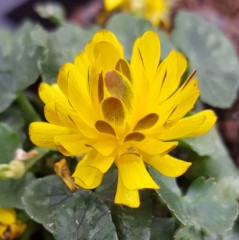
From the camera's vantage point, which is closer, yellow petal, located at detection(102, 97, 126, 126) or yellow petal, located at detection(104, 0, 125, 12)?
yellow petal, located at detection(102, 97, 126, 126)

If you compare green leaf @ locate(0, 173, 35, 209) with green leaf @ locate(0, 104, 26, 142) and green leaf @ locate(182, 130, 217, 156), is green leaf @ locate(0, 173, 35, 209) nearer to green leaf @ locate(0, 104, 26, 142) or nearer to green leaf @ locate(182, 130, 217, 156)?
green leaf @ locate(0, 104, 26, 142)

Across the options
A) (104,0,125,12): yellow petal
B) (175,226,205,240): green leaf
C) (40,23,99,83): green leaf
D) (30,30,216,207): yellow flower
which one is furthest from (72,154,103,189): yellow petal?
(104,0,125,12): yellow petal

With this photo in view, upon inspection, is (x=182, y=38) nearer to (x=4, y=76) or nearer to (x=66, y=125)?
(x=4, y=76)

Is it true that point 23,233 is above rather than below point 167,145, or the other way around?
below

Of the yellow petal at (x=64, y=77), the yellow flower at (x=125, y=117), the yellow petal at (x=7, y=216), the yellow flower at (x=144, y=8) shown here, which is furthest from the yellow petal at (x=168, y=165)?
the yellow flower at (x=144, y=8)

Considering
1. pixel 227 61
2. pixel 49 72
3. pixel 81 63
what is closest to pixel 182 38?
pixel 227 61

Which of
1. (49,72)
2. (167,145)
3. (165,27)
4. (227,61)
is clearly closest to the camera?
(167,145)

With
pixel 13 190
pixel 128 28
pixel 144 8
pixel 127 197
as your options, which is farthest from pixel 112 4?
pixel 127 197
